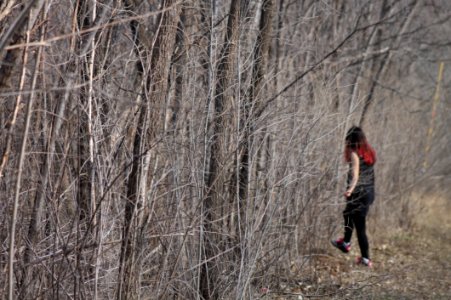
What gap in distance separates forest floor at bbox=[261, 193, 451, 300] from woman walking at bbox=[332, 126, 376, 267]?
0.32 m

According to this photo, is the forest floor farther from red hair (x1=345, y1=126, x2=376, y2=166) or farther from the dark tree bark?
the dark tree bark

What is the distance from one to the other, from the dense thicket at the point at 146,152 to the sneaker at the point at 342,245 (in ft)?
4.46

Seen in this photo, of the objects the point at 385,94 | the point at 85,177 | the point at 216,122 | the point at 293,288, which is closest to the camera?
the point at 85,177

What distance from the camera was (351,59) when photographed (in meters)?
12.1

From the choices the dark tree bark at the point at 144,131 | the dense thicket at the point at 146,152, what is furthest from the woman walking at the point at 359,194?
the dark tree bark at the point at 144,131

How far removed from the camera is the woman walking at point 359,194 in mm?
9805

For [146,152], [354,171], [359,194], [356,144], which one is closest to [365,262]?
[359,194]

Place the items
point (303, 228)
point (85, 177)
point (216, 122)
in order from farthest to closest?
1. point (303, 228)
2. point (216, 122)
3. point (85, 177)

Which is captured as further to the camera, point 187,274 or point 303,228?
point 303,228

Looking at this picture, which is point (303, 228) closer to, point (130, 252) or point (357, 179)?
point (357, 179)

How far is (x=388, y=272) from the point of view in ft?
32.8

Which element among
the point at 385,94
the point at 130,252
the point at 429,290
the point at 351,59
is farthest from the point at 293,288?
the point at 385,94

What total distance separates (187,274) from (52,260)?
52.8 inches

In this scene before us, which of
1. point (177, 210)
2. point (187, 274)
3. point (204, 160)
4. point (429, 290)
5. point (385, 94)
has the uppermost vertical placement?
point (385, 94)
